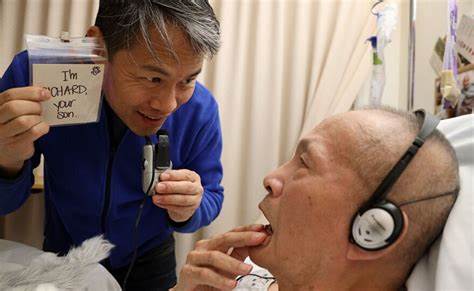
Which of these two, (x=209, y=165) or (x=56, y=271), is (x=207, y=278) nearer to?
(x=56, y=271)

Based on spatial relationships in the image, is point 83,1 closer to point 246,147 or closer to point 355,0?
point 246,147

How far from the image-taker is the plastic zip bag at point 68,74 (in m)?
0.84

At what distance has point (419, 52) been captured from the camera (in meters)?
1.82

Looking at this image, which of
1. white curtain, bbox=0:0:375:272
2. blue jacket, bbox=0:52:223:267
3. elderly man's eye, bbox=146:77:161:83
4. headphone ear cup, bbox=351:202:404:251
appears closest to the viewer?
headphone ear cup, bbox=351:202:404:251

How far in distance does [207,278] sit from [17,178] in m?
0.56

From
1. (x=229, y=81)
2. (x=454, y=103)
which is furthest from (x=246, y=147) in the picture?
(x=454, y=103)

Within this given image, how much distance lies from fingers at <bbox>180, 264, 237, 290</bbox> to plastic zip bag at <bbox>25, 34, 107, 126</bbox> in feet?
1.39

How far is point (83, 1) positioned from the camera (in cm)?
208

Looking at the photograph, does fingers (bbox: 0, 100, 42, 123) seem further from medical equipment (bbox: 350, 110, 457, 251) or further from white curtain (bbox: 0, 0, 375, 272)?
white curtain (bbox: 0, 0, 375, 272)

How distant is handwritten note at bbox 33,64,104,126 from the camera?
848 millimetres

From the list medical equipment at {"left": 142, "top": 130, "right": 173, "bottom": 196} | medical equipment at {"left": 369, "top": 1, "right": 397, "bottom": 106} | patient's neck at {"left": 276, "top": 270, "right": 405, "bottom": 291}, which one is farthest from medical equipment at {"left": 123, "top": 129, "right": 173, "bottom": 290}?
medical equipment at {"left": 369, "top": 1, "right": 397, "bottom": 106}

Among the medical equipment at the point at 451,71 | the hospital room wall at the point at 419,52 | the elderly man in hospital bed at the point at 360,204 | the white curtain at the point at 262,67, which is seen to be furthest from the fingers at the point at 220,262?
the white curtain at the point at 262,67

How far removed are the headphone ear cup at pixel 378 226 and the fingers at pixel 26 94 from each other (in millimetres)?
677

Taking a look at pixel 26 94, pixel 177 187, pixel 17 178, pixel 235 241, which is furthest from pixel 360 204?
pixel 17 178
